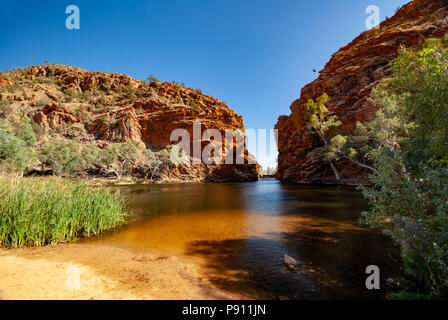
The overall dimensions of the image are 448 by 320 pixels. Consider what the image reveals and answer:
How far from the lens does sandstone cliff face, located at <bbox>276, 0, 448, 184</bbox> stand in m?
32.6

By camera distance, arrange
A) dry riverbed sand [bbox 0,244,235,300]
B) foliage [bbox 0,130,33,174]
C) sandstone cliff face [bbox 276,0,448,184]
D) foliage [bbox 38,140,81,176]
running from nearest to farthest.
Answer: dry riverbed sand [bbox 0,244,235,300] → foliage [bbox 0,130,33,174] → sandstone cliff face [bbox 276,0,448,184] → foliage [bbox 38,140,81,176]

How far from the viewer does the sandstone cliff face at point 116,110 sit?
2002 inches

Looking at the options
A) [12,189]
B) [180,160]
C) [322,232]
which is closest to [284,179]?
[180,160]

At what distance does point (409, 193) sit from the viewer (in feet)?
12.2

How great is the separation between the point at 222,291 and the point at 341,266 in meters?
3.53

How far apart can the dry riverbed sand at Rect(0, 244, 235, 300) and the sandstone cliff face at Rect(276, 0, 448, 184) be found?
35.6m

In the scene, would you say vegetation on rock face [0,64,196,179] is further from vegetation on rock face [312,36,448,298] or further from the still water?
vegetation on rock face [312,36,448,298]

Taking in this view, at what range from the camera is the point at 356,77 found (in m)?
37.5

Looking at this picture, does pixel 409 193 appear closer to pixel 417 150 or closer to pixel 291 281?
pixel 417 150

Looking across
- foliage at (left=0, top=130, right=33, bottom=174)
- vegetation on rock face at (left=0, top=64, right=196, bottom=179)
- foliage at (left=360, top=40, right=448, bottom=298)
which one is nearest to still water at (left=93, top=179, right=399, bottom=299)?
foliage at (left=360, top=40, right=448, bottom=298)

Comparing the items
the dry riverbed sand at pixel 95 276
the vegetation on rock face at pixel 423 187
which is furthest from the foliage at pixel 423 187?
the dry riverbed sand at pixel 95 276

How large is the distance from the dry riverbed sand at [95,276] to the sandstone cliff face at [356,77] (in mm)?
35604

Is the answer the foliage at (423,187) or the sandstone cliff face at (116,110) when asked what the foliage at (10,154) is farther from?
the foliage at (423,187)
